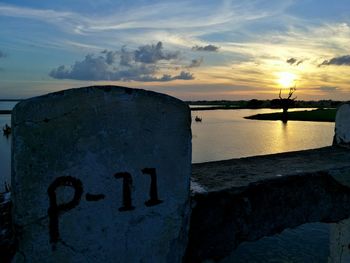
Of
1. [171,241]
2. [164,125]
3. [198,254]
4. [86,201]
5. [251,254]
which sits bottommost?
[251,254]

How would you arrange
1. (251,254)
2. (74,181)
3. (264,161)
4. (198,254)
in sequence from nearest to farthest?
(74,181), (198,254), (264,161), (251,254)

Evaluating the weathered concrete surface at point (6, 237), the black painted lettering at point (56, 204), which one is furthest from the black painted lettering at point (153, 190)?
the weathered concrete surface at point (6, 237)

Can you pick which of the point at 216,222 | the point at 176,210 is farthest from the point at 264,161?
the point at 176,210

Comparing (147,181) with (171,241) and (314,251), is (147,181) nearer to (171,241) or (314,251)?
(171,241)

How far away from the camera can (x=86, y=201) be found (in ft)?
5.41

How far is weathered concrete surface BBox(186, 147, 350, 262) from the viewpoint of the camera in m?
2.08

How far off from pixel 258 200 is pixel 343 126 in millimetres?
1556

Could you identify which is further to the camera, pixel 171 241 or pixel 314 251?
pixel 314 251

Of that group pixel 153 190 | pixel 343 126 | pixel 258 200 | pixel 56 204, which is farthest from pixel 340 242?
pixel 56 204

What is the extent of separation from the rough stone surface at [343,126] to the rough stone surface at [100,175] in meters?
1.91

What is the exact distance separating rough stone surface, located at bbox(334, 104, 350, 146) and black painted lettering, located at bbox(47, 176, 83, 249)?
97.0 inches

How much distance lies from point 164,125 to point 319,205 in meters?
1.36

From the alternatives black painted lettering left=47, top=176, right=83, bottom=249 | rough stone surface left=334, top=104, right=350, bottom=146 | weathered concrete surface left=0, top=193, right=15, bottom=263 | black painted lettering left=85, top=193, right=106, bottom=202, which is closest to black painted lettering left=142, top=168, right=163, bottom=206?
black painted lettering left=85, top=193, right=106, bottom=202

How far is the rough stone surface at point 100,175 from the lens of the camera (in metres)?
1.54
